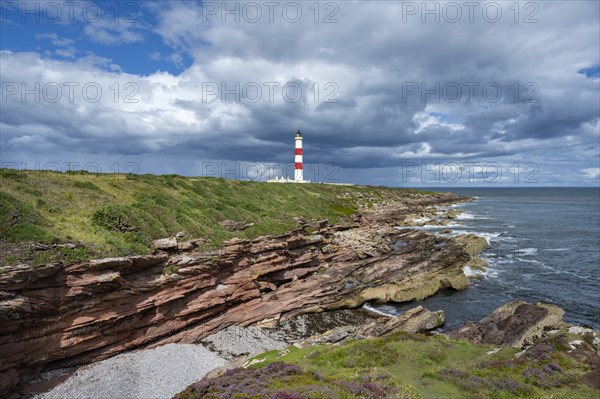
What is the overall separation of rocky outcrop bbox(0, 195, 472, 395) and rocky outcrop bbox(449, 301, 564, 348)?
11.0m

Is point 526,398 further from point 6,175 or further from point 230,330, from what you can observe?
point 6,175

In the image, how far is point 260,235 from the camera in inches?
1586

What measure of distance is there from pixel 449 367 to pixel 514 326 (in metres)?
10.5

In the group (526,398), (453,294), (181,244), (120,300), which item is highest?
(181,244)

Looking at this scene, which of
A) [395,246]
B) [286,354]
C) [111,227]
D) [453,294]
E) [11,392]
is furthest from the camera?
[395,246]

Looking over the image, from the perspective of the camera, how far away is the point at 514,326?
25641 millimetres

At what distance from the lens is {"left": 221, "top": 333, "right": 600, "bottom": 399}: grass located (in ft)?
49.5

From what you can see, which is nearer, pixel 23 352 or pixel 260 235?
pixel 23 352

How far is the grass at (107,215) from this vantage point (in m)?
23.0

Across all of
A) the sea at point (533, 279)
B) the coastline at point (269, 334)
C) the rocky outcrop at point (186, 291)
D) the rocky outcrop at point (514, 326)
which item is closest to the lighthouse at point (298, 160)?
the sea at point (533, 279)

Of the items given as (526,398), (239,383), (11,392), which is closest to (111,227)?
(11,392)

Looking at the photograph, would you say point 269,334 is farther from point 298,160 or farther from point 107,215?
point 298,160

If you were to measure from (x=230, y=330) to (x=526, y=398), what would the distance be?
72.0 feet

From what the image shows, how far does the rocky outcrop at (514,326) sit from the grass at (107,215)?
23125 mm
